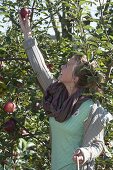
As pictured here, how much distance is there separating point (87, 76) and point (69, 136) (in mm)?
289

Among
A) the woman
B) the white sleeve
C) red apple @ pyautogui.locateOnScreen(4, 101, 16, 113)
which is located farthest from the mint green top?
red apple @ pyautogui.locateOnScreen(4, 101, 16, 113)

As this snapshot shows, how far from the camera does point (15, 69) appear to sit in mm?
3088

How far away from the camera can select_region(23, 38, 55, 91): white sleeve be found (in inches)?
106

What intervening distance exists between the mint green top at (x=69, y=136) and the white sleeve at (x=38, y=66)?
0.41 m

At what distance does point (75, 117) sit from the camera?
231cm

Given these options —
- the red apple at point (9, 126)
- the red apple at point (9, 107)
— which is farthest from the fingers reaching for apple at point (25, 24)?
the red apple at point (9, 126)

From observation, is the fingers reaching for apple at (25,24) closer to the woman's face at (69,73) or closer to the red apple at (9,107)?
the red apple at (9,107)

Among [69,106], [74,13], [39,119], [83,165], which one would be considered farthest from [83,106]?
[39,119]

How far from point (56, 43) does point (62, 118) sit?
99cm

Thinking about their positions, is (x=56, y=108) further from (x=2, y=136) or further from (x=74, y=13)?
(x=2, y=136)

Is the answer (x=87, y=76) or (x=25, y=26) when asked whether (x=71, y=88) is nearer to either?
(x=87, y=76)

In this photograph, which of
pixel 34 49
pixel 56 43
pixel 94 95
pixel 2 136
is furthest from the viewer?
pixel 56 43

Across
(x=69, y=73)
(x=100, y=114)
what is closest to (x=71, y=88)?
(x=69, y=73)

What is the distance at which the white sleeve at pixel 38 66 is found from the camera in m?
2.70
